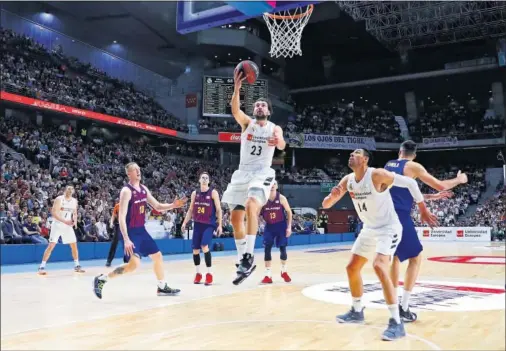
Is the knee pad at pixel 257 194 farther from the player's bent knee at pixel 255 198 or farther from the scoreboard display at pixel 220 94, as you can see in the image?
the scoreboard display at pixel 220 94

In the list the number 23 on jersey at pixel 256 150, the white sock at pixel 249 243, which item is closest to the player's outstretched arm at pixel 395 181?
the number 23 on jersey at pixel 256 150

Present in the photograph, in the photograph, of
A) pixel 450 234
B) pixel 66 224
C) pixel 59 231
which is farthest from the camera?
pixel 450 234

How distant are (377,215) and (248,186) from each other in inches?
54.2

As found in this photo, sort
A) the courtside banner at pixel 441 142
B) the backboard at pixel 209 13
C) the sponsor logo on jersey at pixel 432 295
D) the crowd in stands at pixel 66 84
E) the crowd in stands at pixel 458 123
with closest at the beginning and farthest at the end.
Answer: the sponsor logo on jersey at pixel 432 295 < the backboard at pixel 209 13 < the crowd in stands at pixel 66 84 < the crowd in stands at pixel 458 123 < the courtside banner at pixel 441 142

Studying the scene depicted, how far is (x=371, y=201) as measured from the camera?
5.29m

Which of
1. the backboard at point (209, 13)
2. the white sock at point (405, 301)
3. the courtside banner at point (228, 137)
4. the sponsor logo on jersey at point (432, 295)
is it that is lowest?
the sponsor logo on jersey at point (432, 295)

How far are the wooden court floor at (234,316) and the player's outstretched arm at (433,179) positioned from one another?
38.5 inches

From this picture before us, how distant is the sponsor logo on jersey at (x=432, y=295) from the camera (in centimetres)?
689

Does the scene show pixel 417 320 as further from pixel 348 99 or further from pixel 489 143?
pixel 348 99

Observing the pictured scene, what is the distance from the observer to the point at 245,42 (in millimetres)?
30875

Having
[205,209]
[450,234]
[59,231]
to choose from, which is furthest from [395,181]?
[450,234]

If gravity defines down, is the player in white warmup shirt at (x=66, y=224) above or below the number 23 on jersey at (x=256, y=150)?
below

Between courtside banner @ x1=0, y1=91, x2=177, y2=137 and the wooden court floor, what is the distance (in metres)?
13.1

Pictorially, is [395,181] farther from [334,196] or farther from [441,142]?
[441,142]
